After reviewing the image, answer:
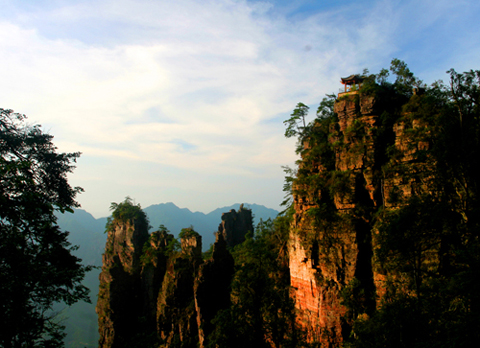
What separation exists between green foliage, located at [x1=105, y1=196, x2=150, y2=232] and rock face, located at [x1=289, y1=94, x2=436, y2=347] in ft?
80.4

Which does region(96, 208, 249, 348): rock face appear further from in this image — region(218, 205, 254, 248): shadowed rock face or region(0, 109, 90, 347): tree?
region(0, 109, 90, 347): tree

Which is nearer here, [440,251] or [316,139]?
[440,251]

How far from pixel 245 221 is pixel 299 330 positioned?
38.4 m

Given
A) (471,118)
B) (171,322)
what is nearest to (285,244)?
(171,322)

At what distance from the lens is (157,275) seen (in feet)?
118

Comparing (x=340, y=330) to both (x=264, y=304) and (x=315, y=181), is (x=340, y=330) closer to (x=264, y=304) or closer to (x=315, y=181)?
(x=264, y=304)

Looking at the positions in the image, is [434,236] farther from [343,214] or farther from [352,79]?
[352,79]

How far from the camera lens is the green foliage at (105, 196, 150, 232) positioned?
40.0 meters

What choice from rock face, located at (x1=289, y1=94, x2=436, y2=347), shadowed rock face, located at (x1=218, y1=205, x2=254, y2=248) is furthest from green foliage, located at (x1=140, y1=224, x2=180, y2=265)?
shadowed rock face, located at (x1=218, y1=205, x2=254, y2=248)

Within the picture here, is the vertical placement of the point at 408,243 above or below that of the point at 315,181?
below

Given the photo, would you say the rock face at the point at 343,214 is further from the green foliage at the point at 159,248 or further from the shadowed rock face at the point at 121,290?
the shadowed rock face at the point at 121,290

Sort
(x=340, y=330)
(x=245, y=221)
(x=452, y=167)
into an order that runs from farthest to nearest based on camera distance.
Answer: (x=245, y=221), (x=340, y=330), (x=452, y=167)

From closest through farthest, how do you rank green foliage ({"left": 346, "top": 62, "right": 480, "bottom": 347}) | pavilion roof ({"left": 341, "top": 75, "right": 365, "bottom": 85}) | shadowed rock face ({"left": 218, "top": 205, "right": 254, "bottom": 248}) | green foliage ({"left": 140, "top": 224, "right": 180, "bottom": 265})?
green foliage ({"left": 346, "top": 62, "right": 480, "bottom": 347}) < pavilion roof ({"left": 341, "top": 75, "right": 365, "bottom": 85}) < green foliage ({"left": 140, "top": 224, "right": 180, "bottom": 265}) < shadowed rock face ({"left": 218, "top": 205, "right": 254, "bottom": 248})

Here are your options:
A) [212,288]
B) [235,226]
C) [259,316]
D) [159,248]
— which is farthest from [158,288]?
[235,226]
